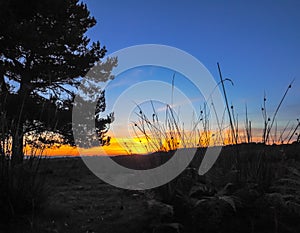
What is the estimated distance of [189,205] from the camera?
249 centimetres

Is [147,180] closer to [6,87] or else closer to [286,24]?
[286,24]

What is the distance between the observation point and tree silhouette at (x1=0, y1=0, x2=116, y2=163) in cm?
1057

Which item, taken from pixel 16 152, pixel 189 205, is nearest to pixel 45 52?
pixel 16 152

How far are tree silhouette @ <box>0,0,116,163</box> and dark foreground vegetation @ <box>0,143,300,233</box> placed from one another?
23.1ft

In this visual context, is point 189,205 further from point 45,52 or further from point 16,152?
point 45,52

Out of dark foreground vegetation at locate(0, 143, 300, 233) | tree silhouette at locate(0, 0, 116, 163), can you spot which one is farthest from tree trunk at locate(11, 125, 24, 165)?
tree silhouette at locate(0, 0, 116, 163)

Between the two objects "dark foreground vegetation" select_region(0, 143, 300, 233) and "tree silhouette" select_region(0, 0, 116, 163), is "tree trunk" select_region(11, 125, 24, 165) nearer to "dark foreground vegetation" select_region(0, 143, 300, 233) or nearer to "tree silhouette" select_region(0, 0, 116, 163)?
"dark foreground vegetation" select_region(0, 143, 300, 233)

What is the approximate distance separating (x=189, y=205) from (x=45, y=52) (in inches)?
403

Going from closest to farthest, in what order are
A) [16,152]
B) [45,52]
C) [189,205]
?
[189,205] → [16,152] → [45,52]

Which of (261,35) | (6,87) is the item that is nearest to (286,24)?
(261,35)

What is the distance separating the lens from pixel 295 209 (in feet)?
7.59

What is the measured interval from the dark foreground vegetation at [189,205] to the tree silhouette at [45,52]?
7028 mm

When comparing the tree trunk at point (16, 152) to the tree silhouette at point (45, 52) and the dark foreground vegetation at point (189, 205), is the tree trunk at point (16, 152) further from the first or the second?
the tree silhouette at point (45, 52)

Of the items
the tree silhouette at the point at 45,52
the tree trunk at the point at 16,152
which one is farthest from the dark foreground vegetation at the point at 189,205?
the tree silhouette at the point at 45,52
